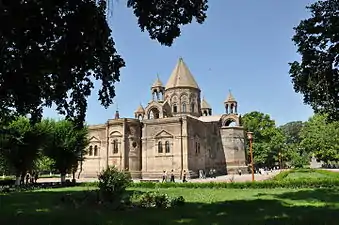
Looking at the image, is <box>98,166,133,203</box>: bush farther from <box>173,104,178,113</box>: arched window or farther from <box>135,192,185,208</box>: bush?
<box>173,104,178,113</box>: arched window

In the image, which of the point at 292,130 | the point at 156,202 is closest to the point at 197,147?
the point at 156,202

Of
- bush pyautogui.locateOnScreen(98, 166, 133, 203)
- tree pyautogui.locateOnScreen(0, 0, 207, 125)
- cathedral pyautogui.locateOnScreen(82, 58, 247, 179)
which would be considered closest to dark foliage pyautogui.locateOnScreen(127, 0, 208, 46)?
tree pyautogui.locateOnScreen(0, 0, 207, 125)

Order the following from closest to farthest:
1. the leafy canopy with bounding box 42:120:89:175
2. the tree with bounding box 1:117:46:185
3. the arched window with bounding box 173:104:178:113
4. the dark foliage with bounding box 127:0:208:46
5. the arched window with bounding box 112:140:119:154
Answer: the dark foliage with bounding box 127:0:208:46 < the tree with bounding box 1:117:46:185 < the leafy canopy with bounding box 42:120:89:175 < the arched window with bounding box 112:140:119:154 < the arched window with bounding box 173:104:178:113

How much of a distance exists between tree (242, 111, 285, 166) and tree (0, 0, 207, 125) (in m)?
58.8

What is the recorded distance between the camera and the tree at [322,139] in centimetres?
6316

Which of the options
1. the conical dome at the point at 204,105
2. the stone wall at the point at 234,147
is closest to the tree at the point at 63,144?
the stone wall at the point at 234,147

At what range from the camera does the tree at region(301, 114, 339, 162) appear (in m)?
63.2

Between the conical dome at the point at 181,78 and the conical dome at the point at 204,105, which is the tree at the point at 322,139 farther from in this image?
the conical dome at the point at 181,78

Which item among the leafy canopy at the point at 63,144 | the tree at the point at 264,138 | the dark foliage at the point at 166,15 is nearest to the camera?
the dark foliage at the point at 166,15

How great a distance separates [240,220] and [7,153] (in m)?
27.9

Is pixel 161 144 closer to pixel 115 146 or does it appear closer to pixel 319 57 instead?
pixel 115 146

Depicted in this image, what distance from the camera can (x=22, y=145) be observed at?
32562 millimetres

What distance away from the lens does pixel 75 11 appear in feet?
41.9

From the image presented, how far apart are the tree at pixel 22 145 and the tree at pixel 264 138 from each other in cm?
4692
